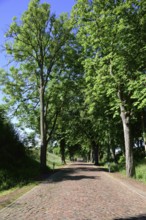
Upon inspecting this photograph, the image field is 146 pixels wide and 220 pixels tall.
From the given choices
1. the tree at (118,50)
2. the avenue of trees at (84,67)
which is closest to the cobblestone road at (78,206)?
the avenue of trees at (84,67)

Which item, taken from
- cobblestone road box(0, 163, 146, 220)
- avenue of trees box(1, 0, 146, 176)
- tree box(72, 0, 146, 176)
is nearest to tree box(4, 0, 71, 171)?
avenue of trees box(1, 0, 146, 176)

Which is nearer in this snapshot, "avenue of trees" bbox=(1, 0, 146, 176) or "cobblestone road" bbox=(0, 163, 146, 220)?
"cobblestone road" bbox=(0, 163, 146, 220)

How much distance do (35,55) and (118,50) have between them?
1327 cm

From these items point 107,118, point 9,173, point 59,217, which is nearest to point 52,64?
point 107,118

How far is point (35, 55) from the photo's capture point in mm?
32844

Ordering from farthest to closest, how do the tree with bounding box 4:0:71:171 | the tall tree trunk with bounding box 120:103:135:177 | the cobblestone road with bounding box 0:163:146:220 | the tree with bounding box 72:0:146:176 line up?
the tree with bounding box 4:0:71:171
the tall tree trunk with bounding box 120:103:135:177
the tree with bounding box 72:0:146:176
the cobblestone road with bounding box 0:163:146:220

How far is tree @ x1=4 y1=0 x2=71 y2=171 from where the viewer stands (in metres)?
30.7

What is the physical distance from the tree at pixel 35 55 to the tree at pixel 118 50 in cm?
794

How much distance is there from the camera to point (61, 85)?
35000 mm

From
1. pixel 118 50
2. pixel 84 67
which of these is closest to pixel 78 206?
pixel 118 50

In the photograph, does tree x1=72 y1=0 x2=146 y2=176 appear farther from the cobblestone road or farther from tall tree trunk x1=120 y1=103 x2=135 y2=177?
the cobblestone road

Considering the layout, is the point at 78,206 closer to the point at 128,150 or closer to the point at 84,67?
the point at 128,150

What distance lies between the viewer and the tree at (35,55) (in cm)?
3070

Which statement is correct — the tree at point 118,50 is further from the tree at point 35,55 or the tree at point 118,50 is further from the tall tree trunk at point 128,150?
the tree at point 35,55
